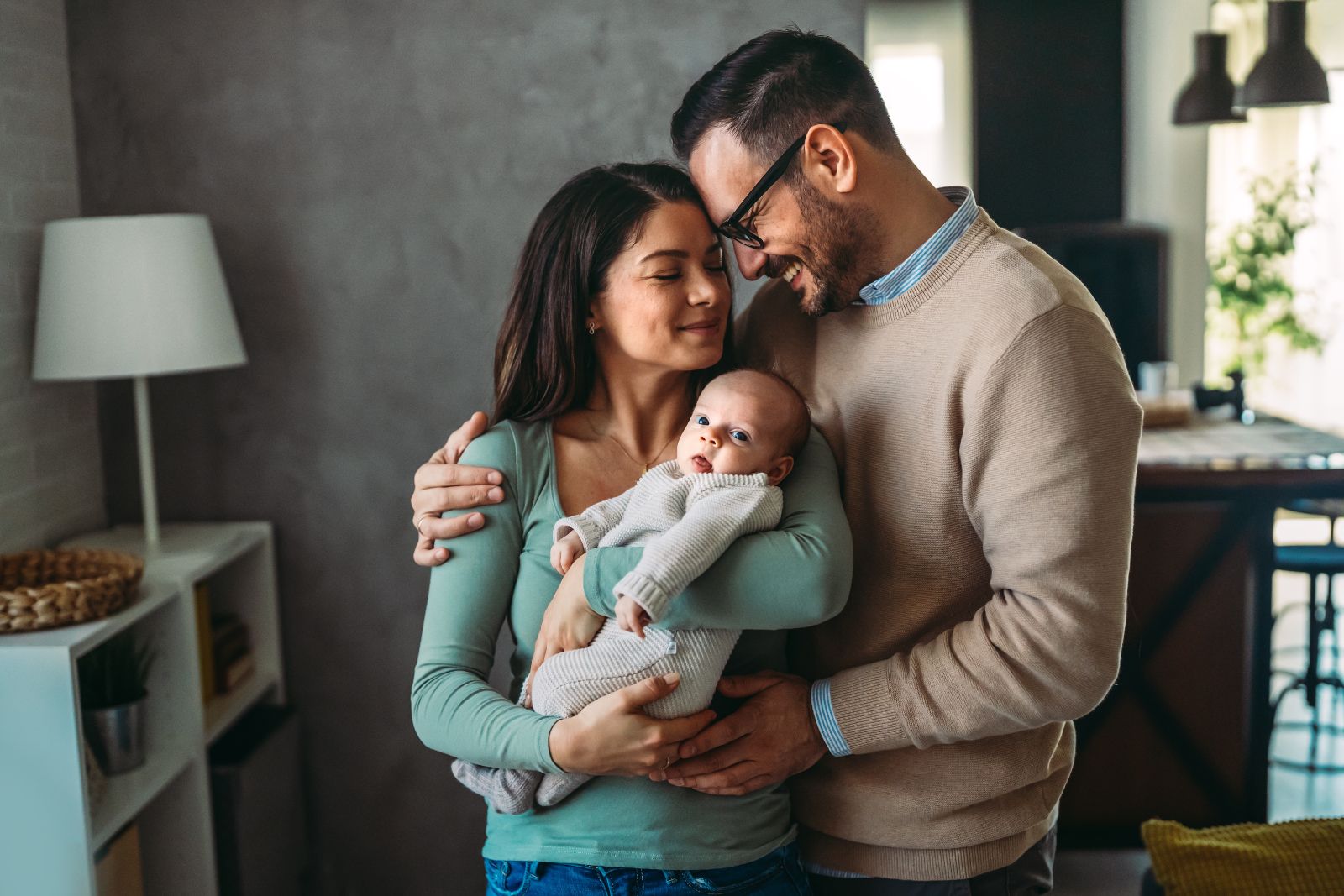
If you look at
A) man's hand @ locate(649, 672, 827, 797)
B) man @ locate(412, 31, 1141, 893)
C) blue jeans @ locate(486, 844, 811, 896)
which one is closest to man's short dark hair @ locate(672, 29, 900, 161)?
man @ locate(412, 31, 1141, 893)

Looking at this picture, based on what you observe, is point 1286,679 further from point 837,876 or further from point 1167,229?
point 837,876

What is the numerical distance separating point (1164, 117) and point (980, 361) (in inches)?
213

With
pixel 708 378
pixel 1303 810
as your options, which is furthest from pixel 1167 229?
pixel 708 378

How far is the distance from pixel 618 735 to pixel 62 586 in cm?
124

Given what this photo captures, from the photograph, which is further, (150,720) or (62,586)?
(150,720)

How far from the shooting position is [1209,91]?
4.87 metres

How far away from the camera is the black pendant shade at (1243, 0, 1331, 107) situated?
13.6 ft

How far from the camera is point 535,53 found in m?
2.64

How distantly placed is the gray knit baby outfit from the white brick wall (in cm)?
149

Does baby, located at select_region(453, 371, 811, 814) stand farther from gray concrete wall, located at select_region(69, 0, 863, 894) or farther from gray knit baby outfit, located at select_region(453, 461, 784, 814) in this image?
gray concrete wall, located at select_region(69, 0, 863, 894)

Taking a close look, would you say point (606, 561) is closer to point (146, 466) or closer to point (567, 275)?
point (567, 275)

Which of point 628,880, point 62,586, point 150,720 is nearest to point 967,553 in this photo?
point 628,880

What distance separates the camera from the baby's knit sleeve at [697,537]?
1343 mm

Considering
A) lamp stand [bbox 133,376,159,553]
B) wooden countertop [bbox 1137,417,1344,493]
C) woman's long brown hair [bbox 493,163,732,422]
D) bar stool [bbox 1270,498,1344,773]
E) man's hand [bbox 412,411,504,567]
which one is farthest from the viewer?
bar stool [bbox 1270,498,1344,773]
